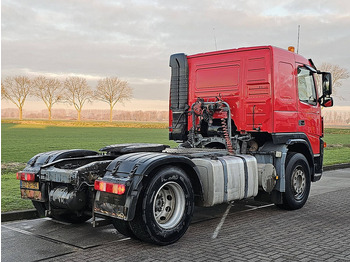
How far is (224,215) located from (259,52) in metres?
3.10

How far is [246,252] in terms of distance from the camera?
5.30 meters

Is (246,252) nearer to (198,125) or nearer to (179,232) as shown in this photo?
(179,232)

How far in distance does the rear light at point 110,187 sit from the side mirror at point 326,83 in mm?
5549

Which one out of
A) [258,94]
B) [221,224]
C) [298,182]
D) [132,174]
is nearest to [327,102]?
[298,182]

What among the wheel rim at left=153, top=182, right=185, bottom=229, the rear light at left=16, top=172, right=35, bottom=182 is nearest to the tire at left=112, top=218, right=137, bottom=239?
the wheel rim at left=153, top=182, right=185, bottom=229

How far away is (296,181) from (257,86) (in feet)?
6.84

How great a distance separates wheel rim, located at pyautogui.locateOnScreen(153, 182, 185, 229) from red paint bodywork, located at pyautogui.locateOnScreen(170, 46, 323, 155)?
9.12ft

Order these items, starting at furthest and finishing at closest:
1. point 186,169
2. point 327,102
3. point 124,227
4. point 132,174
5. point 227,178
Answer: point 327,102 → point 227,178 → point 186,169 → point 124,227 → point 132,174

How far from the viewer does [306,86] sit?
902 centimetres

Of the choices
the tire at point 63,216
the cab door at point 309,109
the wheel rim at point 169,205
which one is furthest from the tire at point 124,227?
the cab door at point 309,109

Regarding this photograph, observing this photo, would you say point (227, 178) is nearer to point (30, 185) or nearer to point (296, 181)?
point (296, 181)

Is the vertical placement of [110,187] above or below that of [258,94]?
below


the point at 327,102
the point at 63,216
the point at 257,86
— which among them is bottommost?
the point at 63,216

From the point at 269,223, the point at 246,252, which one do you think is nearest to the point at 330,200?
the point at 269,223
